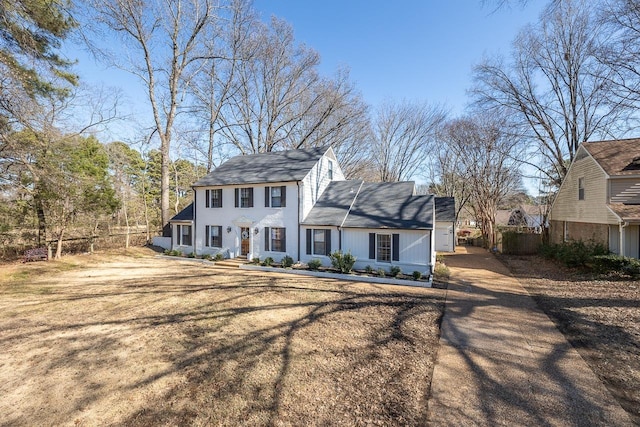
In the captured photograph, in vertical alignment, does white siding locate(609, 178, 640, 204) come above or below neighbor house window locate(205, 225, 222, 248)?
above

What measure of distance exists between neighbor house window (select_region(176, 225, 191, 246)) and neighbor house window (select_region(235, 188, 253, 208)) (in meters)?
4.45

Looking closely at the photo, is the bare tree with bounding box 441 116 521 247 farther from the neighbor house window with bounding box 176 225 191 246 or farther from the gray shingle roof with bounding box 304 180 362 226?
the neighbor house window with bounding box 176 225 191 246

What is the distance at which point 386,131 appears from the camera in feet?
93.7

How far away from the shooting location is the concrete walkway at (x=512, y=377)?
3.66m

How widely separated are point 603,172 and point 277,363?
658 inches

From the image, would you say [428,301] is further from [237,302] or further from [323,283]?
[237,302]

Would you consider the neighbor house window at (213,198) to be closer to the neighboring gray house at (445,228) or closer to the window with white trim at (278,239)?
the window with white trim at (278,239)

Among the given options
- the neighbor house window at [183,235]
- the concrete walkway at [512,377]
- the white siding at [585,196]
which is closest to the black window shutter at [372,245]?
the concrete walkway at [512,377]

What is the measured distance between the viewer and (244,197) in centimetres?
1595

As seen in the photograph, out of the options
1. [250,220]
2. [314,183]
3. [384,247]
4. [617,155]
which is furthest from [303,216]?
[617,155]

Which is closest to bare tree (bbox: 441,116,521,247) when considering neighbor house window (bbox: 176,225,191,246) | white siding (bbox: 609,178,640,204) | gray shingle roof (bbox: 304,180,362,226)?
white siding (bbox: 609,178,640,204)

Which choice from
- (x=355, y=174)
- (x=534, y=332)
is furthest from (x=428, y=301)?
(x=355, y=174)

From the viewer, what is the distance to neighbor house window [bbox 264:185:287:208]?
48.9ft

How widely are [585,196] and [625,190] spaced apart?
234 centimetres
